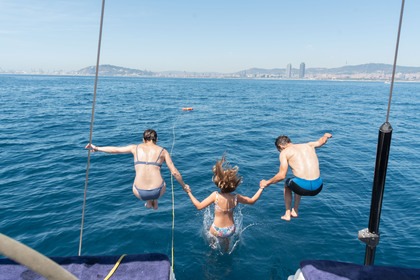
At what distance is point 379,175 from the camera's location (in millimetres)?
5668

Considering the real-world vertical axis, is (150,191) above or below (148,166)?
below

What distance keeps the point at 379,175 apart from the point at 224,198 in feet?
11.0

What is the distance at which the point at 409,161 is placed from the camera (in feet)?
62.6

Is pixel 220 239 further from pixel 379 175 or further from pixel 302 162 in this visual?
pixel 379 175

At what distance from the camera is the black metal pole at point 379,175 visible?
17.9ft

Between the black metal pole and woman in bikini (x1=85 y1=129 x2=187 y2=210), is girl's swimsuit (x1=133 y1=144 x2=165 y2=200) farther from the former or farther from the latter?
the black metal pole

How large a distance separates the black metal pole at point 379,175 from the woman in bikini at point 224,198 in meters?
2.37

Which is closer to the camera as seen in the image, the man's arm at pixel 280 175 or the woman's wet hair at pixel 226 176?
the woman's wet hair at pixel 226 176

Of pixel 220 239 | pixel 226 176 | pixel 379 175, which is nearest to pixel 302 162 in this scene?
pixel 379 175

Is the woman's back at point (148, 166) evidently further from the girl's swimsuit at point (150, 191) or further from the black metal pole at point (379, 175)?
the black metal pole at point (379, 175)

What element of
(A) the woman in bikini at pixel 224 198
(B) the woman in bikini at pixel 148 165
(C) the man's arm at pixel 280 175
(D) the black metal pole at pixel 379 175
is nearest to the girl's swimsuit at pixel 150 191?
(B) the woman in bikini at pixel 148 165

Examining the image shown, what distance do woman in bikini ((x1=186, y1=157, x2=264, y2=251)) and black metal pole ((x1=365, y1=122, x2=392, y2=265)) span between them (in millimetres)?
2372

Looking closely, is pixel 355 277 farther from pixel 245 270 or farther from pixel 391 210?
pixel 391 210

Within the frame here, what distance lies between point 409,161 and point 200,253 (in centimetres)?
1762
